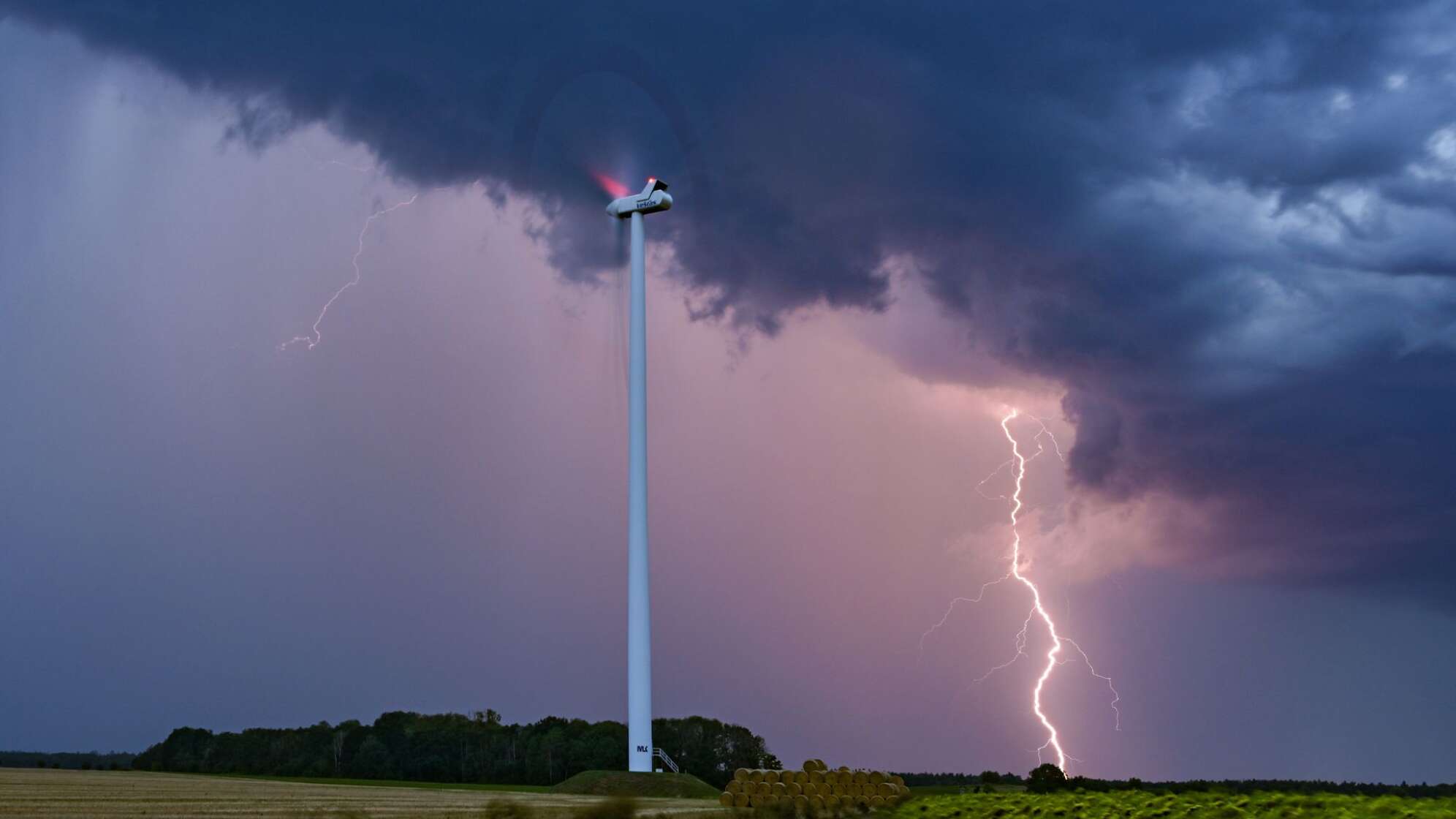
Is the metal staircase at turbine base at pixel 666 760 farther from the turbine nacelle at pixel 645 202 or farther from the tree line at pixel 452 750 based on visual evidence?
the turbine nacelle at pixel 645 202

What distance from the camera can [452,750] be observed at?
81438 mm

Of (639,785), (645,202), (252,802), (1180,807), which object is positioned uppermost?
(645,202)

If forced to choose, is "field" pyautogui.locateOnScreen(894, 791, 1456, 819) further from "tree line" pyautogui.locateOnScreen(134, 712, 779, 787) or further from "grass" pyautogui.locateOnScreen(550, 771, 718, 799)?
"tree line" pyautogui.locateOnScreen(134, 712, 779, 787)

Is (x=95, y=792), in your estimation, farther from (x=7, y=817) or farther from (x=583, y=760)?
(x=583, y=760)

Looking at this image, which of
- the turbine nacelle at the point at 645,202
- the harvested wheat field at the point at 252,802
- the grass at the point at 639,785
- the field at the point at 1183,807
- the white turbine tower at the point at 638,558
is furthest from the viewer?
the turbine nacelle at the point at 645,202

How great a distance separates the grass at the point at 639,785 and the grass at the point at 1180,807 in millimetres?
22472

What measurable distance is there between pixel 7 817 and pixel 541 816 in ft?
42.5

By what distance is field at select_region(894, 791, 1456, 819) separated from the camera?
19641 millimetres

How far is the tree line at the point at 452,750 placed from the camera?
74500 millimetres

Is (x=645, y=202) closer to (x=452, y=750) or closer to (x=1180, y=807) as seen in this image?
(x=452, y=750)

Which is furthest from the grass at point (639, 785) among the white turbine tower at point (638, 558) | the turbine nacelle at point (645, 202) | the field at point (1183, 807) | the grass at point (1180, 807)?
the turbine nacelle at point (645, 202)

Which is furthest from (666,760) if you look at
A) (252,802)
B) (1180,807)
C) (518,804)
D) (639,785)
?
(1180,807)

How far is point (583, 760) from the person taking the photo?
246ft

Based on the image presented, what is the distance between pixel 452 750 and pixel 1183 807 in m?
65.9
